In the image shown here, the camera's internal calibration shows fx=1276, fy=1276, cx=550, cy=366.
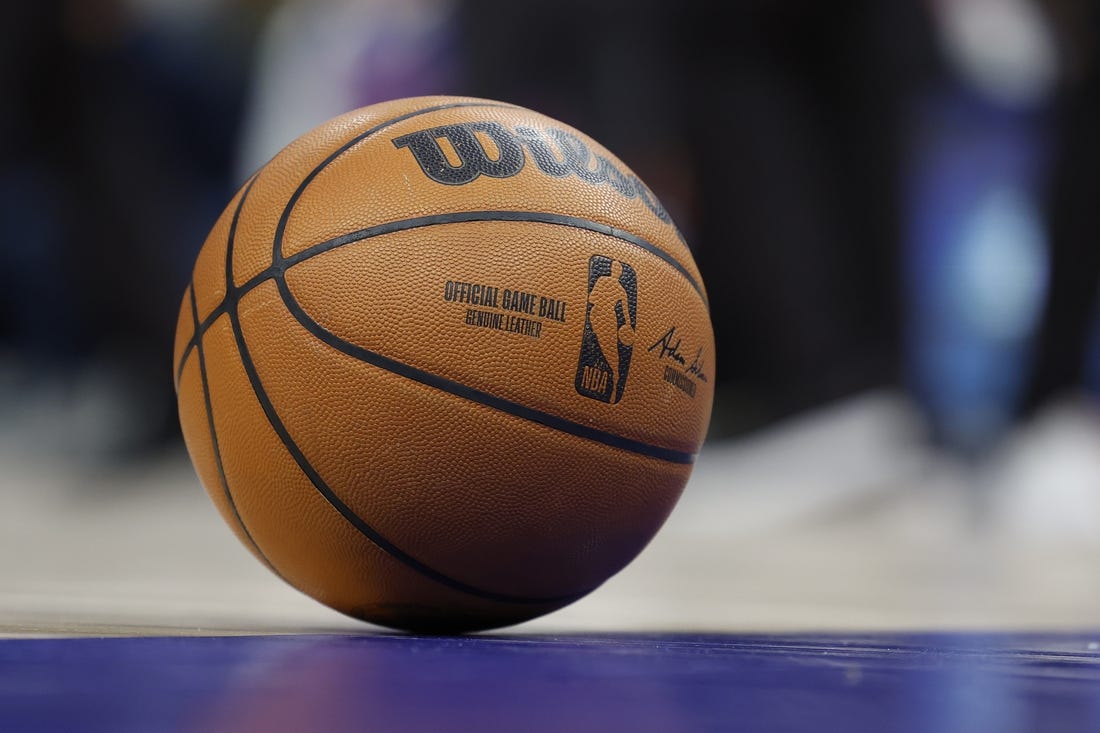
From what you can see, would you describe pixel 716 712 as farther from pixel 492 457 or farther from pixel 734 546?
pixel 734 546

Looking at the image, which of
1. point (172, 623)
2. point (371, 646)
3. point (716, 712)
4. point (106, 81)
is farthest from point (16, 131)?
point (716, 712)

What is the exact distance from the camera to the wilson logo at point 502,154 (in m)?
2.11

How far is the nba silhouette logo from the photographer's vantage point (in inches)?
79.7

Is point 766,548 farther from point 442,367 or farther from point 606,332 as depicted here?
point 442,367

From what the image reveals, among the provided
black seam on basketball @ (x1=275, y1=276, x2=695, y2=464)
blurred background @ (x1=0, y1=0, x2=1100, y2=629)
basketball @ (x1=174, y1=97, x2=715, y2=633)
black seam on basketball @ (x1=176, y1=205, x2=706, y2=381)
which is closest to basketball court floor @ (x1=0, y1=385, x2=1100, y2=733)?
basketball @ (x1=174, y1=97, x2=715, y2=633)

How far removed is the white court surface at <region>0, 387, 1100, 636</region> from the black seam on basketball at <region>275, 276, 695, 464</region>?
0.63 m

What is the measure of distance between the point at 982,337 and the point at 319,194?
12201 mm

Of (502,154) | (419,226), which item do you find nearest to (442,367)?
(419,226)

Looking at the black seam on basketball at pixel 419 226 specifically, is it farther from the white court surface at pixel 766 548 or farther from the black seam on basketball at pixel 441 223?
the white court surface at pixel 766 548

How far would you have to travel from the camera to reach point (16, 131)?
29.4ft

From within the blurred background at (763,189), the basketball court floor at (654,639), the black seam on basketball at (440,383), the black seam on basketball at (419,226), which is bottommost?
the basketball court floor at (654,639)

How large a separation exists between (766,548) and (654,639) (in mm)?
3768

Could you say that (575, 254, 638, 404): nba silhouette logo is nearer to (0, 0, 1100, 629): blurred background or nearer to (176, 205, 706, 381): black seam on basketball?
(176, 205, 706, 381): black seam on basketball

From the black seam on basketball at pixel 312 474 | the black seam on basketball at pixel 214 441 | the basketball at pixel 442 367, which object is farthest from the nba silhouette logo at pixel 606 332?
the black seam on basketball at pixel 214 441
